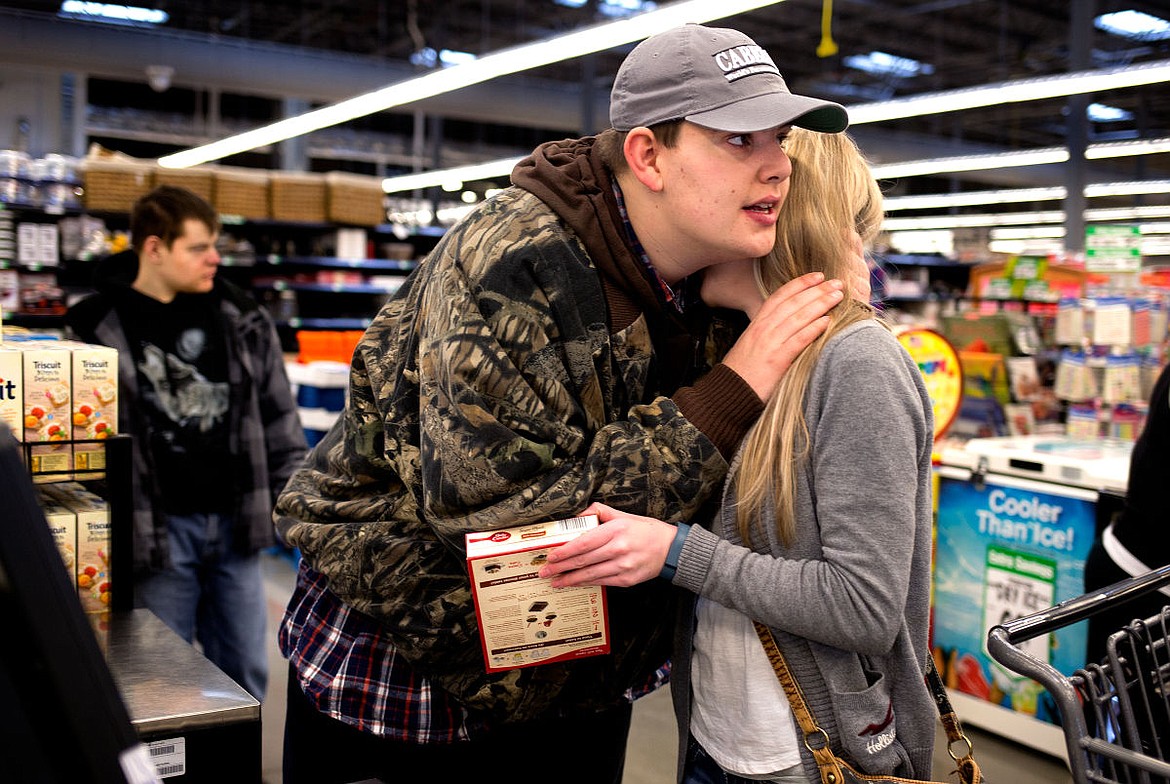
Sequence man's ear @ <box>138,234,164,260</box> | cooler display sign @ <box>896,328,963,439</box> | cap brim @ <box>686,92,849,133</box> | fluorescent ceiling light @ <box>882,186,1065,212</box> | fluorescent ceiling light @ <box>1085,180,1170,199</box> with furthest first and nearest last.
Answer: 1. fluorescent ceiling light @ <box>882,186,1065,212</box>
2. fluorescent ceiling light @ <box>1085,180,1170,199</box>
3. cooler display sign @ <box>896,328,963,439</box>
4. man's ear @ <box>138,234,164,260</box>
5. cap brim @ <box>686,92,849,133</box>

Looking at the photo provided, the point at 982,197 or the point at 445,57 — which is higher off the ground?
the point at 445,57

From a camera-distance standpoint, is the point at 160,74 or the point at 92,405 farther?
the point at 160,74

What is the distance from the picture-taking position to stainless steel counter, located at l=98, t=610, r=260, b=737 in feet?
4.93

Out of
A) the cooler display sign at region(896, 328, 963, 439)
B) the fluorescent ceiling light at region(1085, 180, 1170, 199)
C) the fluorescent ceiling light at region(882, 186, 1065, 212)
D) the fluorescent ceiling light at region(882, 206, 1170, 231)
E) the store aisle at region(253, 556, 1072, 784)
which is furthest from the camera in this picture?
the fluorescent ceiling light at region(882, 206, 1170, 231)

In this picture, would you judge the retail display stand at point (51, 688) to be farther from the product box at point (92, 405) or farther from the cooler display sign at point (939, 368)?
the cooler display sign at point (939, 368)

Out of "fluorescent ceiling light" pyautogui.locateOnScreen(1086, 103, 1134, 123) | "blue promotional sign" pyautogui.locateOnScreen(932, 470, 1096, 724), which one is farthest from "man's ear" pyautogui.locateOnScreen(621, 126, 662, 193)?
"fluorescent ceiling light" pyautogui.locateOnScreen(1086, 103, 1134, 123)

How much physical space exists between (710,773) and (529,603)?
40cm

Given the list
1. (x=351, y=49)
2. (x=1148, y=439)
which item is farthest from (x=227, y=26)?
(x=1148, y=439)

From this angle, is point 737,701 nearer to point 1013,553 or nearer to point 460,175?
point 1013,553

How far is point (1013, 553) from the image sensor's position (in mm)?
3863

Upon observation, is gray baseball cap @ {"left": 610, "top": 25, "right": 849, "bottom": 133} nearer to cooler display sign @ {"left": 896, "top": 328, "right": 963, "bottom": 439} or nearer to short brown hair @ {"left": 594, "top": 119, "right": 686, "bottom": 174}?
short brown hair @ {"left": 594, "top": 119, "right": 686, "bottom": 174}

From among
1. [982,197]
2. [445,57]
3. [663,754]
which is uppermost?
[445,57]

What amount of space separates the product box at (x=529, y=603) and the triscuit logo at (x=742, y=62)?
63 cm

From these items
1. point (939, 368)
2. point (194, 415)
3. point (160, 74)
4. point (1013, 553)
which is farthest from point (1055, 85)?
point (160, 74)
